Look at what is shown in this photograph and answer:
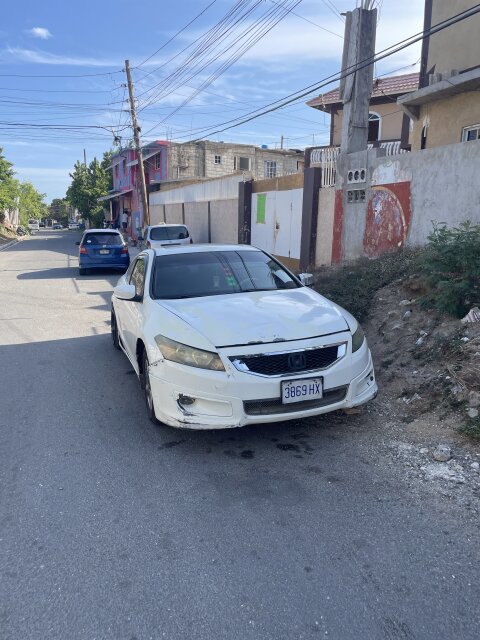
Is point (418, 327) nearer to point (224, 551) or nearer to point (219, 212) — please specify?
point (224, 551)

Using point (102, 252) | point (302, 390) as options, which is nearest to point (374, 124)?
point (102, 252)

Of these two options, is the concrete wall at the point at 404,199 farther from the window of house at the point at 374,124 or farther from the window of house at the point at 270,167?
the window of house at the point at 270,167

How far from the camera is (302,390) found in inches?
145

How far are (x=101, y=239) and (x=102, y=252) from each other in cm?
54

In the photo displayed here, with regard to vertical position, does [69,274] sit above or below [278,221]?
below

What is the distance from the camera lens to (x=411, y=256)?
316 inches

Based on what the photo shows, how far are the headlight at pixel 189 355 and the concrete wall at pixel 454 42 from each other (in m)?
11.0

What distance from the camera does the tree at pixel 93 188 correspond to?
55.8 metres

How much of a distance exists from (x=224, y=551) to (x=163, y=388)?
146cm

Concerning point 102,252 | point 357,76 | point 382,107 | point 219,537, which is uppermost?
point 382,107

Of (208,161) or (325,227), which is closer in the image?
(325,227)

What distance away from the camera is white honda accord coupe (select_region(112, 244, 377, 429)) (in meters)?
3.63

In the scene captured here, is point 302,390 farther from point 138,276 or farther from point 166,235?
point 166,235

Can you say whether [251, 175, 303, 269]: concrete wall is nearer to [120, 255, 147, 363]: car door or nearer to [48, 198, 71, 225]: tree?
[120, 255, 147, 363]: car door
